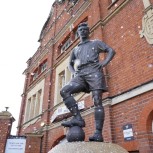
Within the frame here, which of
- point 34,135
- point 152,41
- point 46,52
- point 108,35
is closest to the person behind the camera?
point 152,41

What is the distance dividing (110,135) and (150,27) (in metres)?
3.15

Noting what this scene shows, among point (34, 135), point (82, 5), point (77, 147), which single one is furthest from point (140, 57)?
point (34, 135)

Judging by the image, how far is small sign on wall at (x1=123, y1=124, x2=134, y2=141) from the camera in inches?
224

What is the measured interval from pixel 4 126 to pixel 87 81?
7.08 meters

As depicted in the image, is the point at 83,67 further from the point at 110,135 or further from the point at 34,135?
the point at 34,135

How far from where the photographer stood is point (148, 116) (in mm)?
5324

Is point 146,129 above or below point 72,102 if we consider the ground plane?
below

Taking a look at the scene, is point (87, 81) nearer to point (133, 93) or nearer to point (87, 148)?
point (87, 148)

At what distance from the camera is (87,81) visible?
149 inches

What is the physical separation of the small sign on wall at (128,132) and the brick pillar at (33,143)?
528 cm

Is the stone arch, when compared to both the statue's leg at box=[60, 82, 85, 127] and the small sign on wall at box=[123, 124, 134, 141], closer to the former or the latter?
the small sign on wall at box=[123, 124, 134, 141]

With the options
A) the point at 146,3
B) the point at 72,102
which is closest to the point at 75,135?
the point at 72,102

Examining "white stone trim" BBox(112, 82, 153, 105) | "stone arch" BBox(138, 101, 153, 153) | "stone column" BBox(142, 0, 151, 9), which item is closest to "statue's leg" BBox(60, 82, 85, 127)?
"stone arch" BBox(138, 101, 153, 153)

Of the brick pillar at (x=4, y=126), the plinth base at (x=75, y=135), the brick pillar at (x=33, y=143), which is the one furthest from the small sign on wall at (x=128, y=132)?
the brick pillar at (x=4, y=126)
